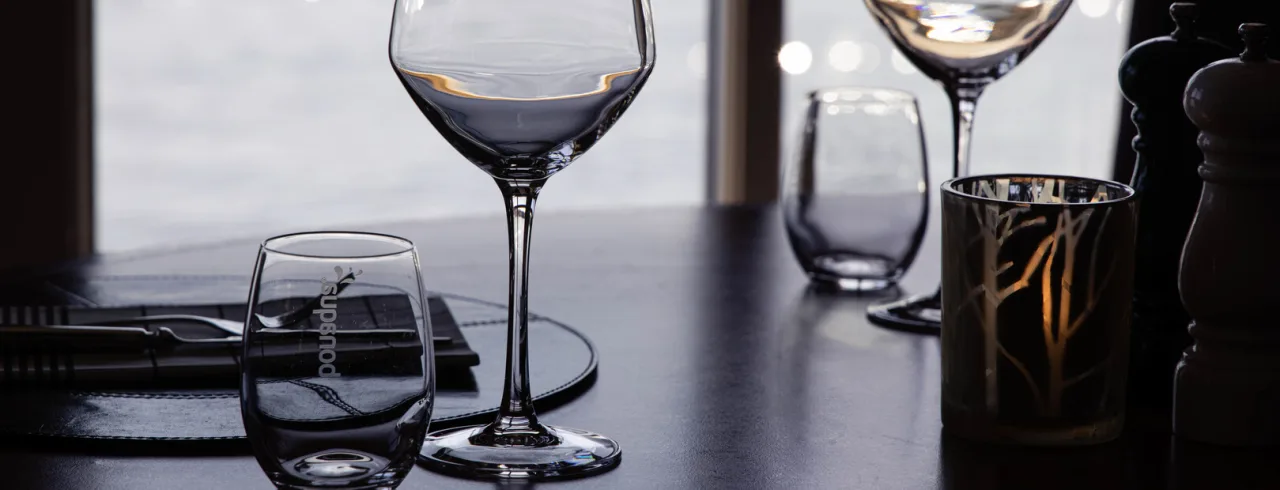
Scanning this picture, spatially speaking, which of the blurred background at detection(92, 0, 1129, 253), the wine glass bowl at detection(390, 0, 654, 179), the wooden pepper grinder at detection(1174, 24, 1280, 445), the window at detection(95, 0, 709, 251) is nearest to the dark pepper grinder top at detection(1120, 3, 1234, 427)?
the wooden pepper grinder at detection(1174, 24, 1280, 445)

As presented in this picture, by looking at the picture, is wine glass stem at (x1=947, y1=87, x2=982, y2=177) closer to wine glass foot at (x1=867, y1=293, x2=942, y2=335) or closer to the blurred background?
wine glass foot at (x1=867, y1=293, x2=942, y2=335)

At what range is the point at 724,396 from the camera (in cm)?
79

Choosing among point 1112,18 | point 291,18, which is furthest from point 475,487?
point 1112,18

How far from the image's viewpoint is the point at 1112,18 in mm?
3607

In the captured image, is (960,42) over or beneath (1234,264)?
over

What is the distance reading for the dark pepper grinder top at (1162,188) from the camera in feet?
2.49

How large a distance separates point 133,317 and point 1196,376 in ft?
2.11

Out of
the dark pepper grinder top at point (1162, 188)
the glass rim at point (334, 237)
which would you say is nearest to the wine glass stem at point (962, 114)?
the dark pepper grinder top at point (1162, 188)

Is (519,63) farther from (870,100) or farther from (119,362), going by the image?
(870,100)

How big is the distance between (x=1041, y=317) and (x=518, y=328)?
258mm

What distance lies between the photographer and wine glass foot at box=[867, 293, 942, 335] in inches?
38.9

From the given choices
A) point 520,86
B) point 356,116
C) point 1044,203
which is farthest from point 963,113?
point 356,116

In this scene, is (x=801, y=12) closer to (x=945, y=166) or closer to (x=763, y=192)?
(x=763, y=192)

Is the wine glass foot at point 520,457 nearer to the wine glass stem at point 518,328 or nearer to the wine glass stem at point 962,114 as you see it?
the wine glass stem at point 518,328
